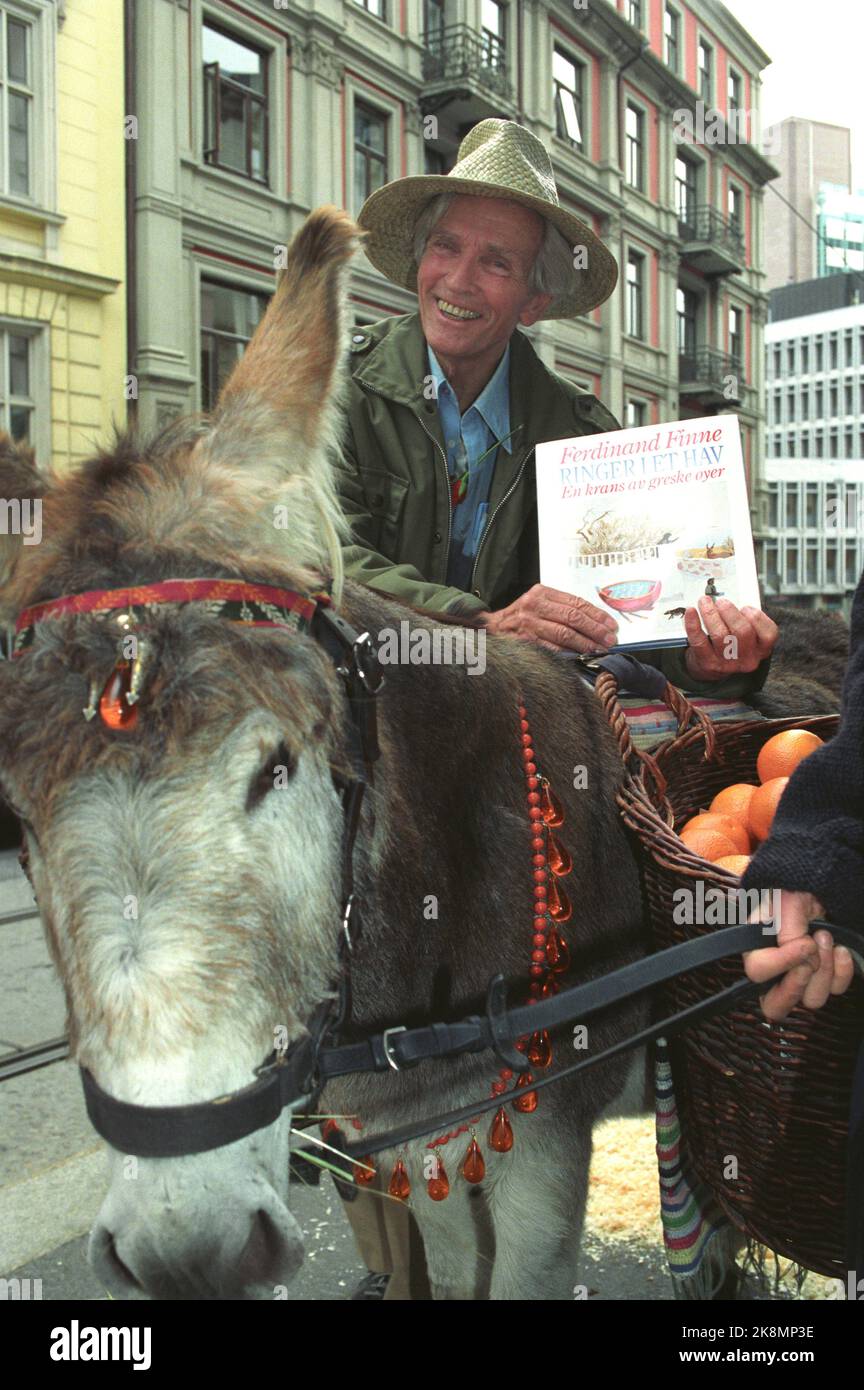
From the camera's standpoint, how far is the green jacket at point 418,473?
2.73m

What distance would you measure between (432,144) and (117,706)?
58.3 feet

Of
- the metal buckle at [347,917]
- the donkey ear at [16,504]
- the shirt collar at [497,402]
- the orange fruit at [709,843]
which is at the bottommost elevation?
the metal buckle at [347,917]

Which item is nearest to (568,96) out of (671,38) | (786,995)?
(671,38)

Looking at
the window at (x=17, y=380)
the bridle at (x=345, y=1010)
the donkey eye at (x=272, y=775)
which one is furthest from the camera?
the window at (x=17, y=380)

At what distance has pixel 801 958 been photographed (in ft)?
4.78

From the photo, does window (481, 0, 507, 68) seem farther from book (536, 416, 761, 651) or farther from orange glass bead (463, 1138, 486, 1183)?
orange glass bead (463, 1138, 486, 1183)

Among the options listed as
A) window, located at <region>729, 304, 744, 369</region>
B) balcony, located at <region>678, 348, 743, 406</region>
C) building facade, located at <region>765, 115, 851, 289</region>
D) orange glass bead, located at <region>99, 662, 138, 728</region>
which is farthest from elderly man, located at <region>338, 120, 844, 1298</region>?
window, located at <region>729, 304, 744, 369</region>

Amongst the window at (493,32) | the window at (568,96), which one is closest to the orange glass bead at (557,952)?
the window at (493,32)

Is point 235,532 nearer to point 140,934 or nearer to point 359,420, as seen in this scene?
point 140,934

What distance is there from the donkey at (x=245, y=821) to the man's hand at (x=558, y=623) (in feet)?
0.98

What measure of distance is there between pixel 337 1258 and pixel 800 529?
209ft

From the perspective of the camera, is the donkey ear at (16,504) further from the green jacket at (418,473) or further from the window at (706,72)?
the window at (706,72)

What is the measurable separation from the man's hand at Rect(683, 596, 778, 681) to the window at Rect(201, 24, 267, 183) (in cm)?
1258

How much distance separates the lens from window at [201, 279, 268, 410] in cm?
1284
